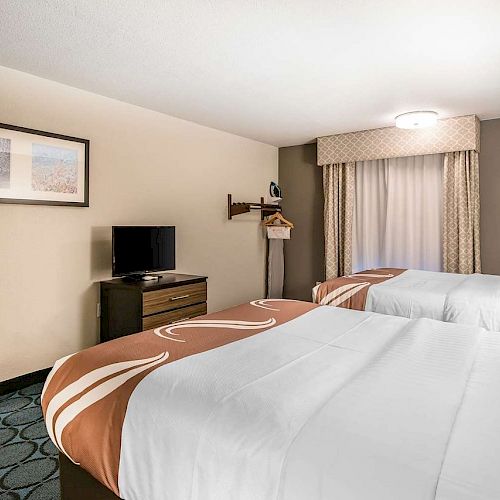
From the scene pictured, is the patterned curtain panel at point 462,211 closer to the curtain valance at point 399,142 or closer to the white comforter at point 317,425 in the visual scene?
the curtain valance at point 399,142

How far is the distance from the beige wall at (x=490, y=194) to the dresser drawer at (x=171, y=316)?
3244 mm

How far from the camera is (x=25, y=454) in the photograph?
218 centimetres

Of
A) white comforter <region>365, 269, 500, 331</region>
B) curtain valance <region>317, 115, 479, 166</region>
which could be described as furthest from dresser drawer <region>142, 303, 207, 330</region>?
curtain valance <region>317, 115, 479, 166</region>

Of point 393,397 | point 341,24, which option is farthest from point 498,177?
point 393,397

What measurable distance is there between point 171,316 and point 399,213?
3.16 metres

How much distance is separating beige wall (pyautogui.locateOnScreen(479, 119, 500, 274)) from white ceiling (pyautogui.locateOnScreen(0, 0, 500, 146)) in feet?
1.60

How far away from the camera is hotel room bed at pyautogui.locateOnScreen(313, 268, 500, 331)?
2.83 metres

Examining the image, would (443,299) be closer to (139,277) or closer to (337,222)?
(337,222)

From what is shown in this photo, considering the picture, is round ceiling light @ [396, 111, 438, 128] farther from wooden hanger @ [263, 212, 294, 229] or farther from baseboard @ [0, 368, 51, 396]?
baseboard @ [0, 368, 51, 396]

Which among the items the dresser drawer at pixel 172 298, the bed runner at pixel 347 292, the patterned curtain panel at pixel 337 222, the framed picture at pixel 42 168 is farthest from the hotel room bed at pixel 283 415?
the patterned curtain panel at pixel 337 222

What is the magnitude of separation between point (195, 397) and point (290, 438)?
34 cm

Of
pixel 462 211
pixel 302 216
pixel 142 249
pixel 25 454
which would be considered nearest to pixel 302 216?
pixel 302 216

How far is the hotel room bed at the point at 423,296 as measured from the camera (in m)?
2.83

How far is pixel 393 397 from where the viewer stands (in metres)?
1.17
